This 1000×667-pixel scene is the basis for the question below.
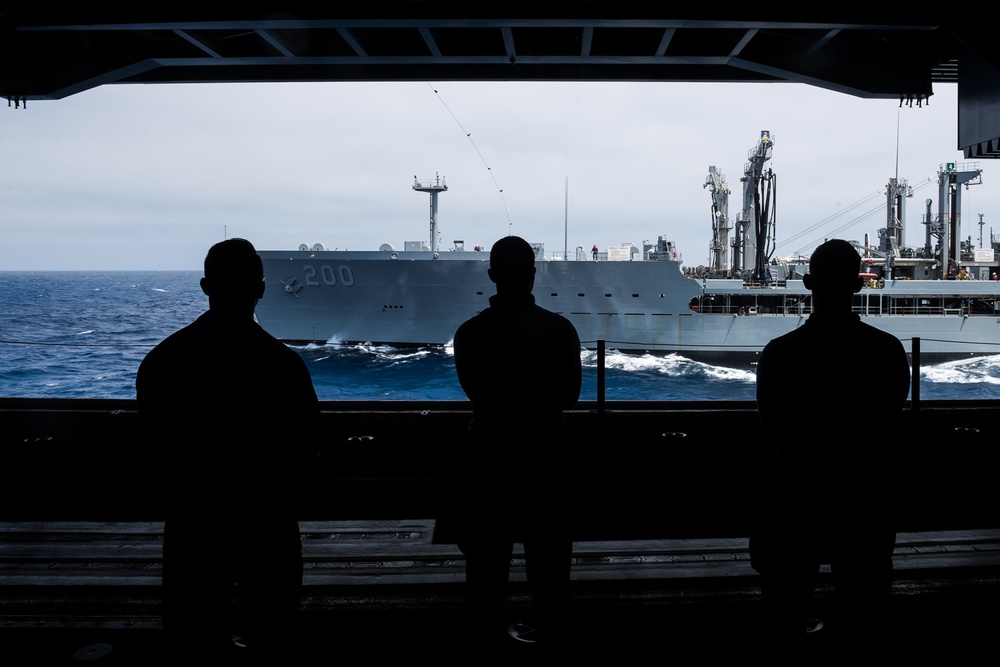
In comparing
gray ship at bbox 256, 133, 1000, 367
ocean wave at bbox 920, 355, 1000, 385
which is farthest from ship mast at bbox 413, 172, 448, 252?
ocean wave at bbox 920, 355, 1000, 385

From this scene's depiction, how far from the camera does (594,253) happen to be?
24344 millimetres

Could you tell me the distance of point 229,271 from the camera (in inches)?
56.8

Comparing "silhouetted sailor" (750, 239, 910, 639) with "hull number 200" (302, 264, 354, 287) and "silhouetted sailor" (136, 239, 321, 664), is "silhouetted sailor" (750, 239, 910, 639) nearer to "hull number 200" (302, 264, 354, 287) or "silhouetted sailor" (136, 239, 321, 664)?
"silhouetted sailor" (136, 239, 321, 664)

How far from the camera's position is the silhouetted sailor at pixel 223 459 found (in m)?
1.42

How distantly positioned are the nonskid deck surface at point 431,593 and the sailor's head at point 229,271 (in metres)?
1.26

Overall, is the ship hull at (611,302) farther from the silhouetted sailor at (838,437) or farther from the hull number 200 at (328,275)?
the silhouetted sailor at (838,437)

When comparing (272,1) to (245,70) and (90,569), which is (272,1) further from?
(90,569)

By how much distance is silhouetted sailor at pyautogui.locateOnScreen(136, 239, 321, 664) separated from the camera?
56.0 inches

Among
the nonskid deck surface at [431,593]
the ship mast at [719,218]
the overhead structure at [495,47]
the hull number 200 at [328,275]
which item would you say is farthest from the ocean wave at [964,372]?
the nonskid deck surface at [431,593]

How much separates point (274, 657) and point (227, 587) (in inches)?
7.7

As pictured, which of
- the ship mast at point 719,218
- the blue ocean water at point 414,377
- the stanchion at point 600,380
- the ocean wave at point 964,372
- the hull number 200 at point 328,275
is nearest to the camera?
the stanchion at point 600,380

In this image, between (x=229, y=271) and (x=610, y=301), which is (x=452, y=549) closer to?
(x=229, y=271)

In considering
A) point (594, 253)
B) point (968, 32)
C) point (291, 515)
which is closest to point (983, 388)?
point (594, 253)

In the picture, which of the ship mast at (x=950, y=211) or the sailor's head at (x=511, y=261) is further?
the ship mast at (x=950, y=211)
